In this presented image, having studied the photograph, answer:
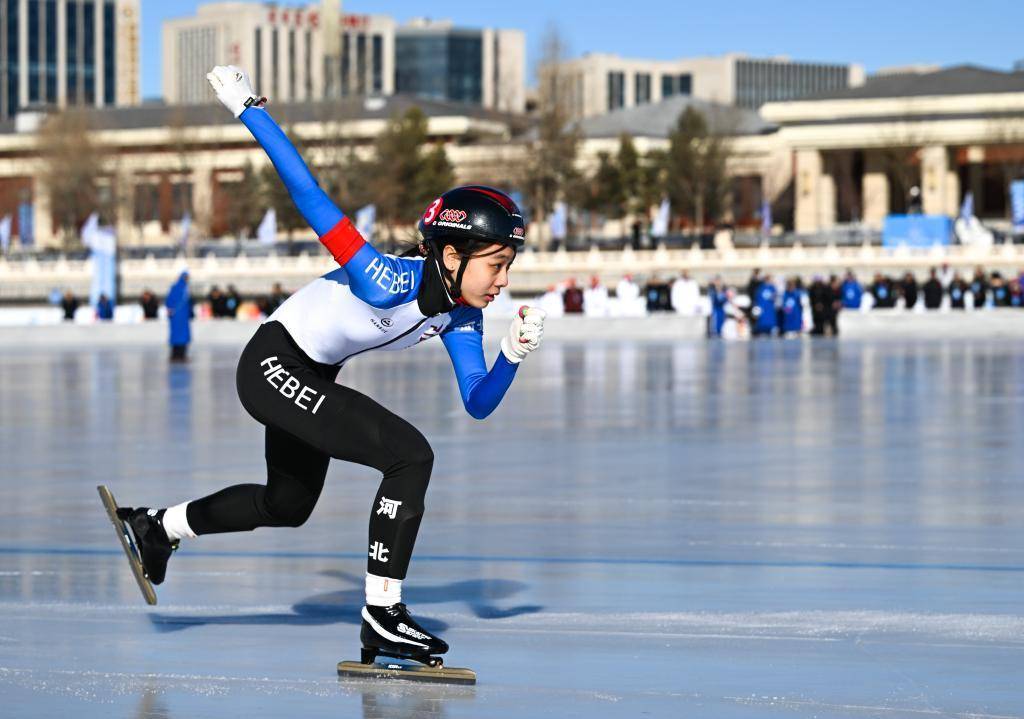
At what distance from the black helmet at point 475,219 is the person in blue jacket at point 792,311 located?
31.7 meters

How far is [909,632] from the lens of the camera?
5.54m

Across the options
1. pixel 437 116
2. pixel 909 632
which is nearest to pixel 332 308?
pixel 909 632

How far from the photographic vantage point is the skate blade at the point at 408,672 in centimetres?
480

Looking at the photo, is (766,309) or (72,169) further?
(72,169)

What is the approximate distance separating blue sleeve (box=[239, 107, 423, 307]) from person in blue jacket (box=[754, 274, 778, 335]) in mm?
31334

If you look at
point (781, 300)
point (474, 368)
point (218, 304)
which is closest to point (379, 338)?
point (474, 368)

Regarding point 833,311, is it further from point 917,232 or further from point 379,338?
point 379,338

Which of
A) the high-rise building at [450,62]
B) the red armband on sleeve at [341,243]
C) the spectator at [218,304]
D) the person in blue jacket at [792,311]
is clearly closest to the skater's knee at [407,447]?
the red armband on sleeve at [341,243]

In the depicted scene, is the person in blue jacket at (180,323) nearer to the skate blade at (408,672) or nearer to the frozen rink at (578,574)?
the frozen rink at (578,574)

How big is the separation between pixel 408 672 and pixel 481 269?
1.14m

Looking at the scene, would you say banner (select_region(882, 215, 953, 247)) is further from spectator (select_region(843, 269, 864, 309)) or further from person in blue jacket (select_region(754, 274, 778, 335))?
person in blue jacket (select_region(754, 274, 778, 335))

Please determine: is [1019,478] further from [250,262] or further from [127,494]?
[250,262]

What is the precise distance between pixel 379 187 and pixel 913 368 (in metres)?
58.5

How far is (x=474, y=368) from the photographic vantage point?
527cm
